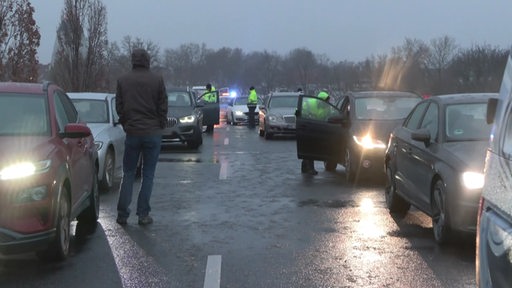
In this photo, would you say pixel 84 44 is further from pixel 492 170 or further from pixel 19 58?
pixel 492 170

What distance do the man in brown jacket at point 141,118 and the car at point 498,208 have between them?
4.55m

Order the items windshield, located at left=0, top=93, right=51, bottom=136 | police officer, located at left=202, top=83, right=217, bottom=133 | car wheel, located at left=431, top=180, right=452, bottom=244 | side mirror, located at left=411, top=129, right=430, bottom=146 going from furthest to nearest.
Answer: police officer, located at left=202, top=83, right=217, bottom=133, side mirror, located at left=411, top=129, right=430, bottom=146, car wheel, located at left=431, top=180, right=452, bottom=244, windshield, located at left=0, top=93, right=51, bottom=136

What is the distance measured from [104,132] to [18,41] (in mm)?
8394

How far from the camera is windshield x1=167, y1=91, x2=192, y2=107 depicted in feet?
→ 59.0

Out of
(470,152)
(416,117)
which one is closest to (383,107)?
(416,117)

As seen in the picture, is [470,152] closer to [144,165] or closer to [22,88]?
[144,165]

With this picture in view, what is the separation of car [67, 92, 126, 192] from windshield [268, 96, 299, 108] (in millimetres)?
11193

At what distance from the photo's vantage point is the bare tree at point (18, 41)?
1656 centimetres

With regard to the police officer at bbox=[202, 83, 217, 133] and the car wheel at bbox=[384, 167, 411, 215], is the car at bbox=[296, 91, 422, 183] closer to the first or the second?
the car wheel at bbox=[384, 167, 411, 215]

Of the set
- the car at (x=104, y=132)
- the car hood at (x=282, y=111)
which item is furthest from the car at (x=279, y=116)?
the car at (x=104, y=132)

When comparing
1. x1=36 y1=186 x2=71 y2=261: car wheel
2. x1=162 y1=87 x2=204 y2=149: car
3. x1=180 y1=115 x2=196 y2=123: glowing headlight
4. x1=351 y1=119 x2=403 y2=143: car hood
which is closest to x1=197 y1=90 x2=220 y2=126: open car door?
x1=162 y1=87 x2=204 y2=149: car

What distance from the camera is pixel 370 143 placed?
411 inches

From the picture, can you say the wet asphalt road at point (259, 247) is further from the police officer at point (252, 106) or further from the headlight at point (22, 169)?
the police officer at point (252, 106)

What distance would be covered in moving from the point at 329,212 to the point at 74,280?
382 centimetres
